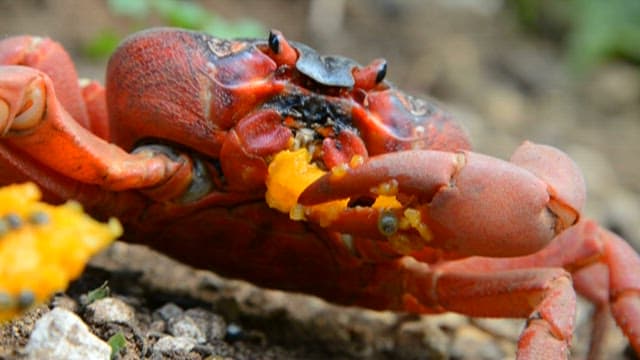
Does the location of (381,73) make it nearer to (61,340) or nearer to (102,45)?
(61,340)

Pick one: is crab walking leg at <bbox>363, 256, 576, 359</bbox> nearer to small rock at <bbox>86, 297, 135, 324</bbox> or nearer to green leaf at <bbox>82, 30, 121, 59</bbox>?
small rock at <bbox>86, 297, 135, 324</bbox>

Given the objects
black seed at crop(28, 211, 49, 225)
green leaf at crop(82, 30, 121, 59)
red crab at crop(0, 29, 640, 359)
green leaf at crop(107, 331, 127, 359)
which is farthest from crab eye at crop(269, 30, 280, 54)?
green leaf at crop(82, 30, 121, 59)

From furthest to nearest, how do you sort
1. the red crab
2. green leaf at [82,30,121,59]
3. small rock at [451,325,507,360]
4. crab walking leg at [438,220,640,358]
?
1. green leaf at [82,30,121,59]
2. small rock at [451,325,507,360]
3. crab walking leg at [438,220,640,358]
4. the red crab

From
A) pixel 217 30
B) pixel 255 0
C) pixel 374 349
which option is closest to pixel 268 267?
pixel 374 349

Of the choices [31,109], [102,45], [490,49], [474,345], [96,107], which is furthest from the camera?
[490,49]

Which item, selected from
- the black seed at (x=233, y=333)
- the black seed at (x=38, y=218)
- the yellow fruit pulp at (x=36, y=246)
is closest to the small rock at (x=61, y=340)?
the yellow fruit pulp at (x=36, y=246)

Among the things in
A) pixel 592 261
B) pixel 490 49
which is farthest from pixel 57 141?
pixel 490 49
